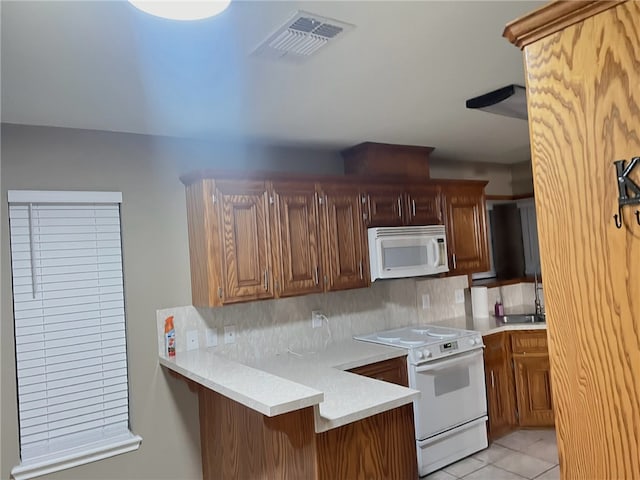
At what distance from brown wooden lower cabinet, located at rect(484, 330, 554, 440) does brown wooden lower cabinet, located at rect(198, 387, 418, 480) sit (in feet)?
5.53

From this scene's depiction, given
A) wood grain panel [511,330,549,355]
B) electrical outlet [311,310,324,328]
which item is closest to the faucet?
wood grain panel [511,330,549,355]

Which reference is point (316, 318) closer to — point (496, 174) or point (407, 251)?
point (407, 251)

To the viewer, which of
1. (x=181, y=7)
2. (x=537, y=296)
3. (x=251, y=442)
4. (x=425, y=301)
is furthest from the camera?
(x=537, y=296)

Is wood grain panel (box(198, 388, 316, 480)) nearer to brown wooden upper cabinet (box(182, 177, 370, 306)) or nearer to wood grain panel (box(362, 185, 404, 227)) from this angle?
brown wooden upper cabinet (box(182, 177, 370, 306))

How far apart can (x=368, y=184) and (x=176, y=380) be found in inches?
74.1

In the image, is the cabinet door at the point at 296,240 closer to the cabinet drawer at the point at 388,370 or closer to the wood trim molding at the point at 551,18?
the cabinet drawer at the point at 388,370

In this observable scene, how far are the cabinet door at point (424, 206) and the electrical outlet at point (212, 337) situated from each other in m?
1.67

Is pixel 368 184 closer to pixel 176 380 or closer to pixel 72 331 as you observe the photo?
pixel 176 380

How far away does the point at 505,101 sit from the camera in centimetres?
250

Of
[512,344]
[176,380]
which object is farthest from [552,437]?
[176,380]

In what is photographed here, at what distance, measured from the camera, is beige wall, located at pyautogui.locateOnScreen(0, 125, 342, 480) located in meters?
2.49

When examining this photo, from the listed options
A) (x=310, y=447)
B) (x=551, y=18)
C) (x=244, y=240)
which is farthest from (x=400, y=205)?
(x=551, y=18)

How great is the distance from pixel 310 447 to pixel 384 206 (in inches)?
78.8

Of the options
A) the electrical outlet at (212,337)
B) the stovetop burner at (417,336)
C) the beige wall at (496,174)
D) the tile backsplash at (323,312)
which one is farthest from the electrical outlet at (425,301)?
the electrical outlet at (212,337)
